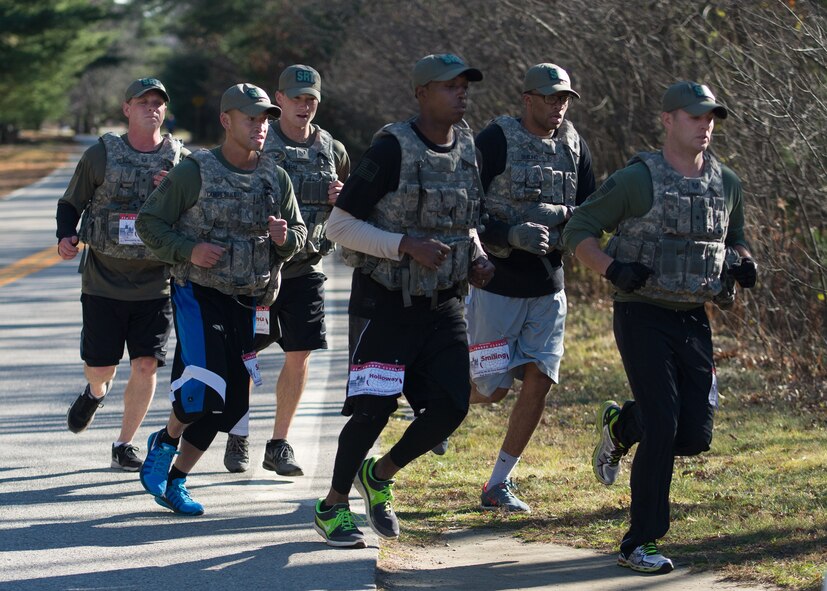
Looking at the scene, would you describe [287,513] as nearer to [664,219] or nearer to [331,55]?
[664,219]

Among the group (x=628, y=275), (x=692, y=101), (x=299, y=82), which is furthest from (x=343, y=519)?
(x=299, y=82)

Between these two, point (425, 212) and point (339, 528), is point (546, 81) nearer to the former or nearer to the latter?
point (425, 212)

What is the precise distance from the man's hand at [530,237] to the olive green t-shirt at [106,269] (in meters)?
2.07

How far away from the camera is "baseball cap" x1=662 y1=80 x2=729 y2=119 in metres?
5.92

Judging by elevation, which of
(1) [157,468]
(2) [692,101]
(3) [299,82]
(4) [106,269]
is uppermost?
(3) [299,82]

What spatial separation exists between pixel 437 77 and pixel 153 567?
2378 millimetres

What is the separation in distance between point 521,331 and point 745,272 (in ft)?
4.80

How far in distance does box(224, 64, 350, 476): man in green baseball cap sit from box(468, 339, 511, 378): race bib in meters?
1.20

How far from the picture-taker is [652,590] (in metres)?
5.72

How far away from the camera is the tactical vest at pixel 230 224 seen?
21.8 feet

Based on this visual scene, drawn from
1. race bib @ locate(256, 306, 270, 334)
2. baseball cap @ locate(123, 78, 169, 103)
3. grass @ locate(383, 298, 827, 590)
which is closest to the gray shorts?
grass @ locate(383, 298, 827, 590)

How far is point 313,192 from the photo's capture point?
7.89 m

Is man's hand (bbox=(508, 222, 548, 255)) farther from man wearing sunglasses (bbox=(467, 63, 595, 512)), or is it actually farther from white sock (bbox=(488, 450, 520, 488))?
white sock (bbox=(488, 450, 520, 488))

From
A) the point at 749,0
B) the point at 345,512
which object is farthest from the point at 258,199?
the point at 749,0
